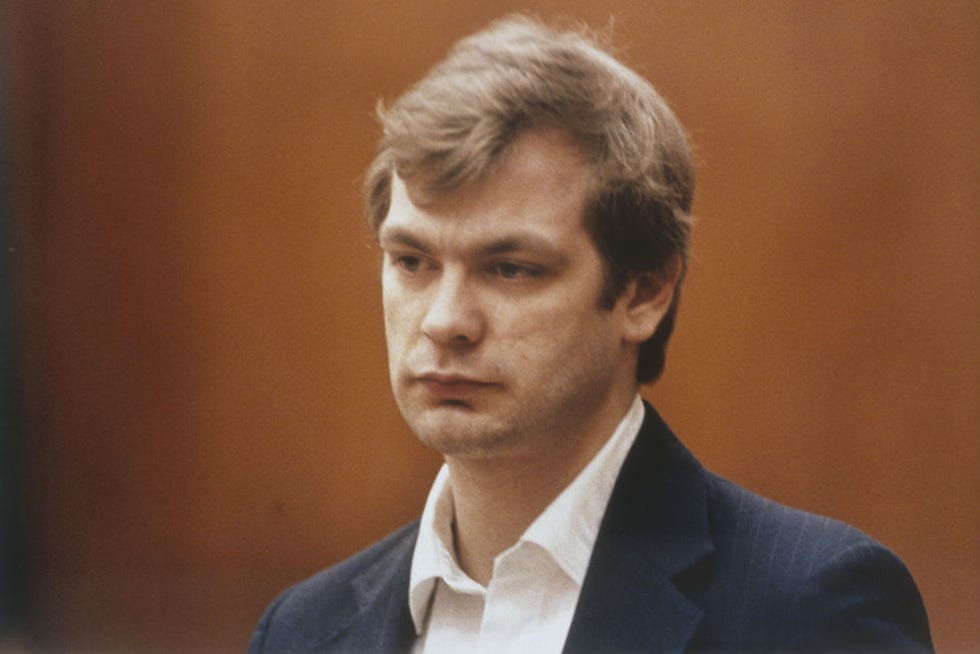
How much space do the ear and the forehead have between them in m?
0.18

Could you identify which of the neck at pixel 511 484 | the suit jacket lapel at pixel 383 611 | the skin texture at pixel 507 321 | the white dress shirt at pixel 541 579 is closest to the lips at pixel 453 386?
the skin texture at pixel 507 321

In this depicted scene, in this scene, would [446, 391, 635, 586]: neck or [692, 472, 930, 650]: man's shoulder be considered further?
[446, 391, 635, 586]: neck

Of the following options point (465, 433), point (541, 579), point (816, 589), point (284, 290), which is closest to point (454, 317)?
point (465, 433)

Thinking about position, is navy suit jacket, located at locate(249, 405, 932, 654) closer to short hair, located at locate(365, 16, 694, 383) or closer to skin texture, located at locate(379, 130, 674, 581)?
skin texture, located at locate(379, 130, 674, 581)

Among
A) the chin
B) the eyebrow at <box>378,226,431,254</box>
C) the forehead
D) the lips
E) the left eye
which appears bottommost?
the chin

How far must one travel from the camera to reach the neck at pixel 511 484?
194cm

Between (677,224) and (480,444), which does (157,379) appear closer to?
(480,444)

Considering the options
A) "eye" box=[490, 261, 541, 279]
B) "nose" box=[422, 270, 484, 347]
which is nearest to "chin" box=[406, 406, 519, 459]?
"nose" box=[422, 270, 484, 347]

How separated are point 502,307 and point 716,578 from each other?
0.54 metres

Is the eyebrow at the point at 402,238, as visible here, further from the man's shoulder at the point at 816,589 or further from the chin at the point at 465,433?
the man's shoulder at the point at 816,589

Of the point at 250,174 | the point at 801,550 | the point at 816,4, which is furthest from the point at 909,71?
the point at 250,174

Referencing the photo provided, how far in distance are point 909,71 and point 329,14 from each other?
1.19 m

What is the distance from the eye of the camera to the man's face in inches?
72.4

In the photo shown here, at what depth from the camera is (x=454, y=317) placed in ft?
5.99
